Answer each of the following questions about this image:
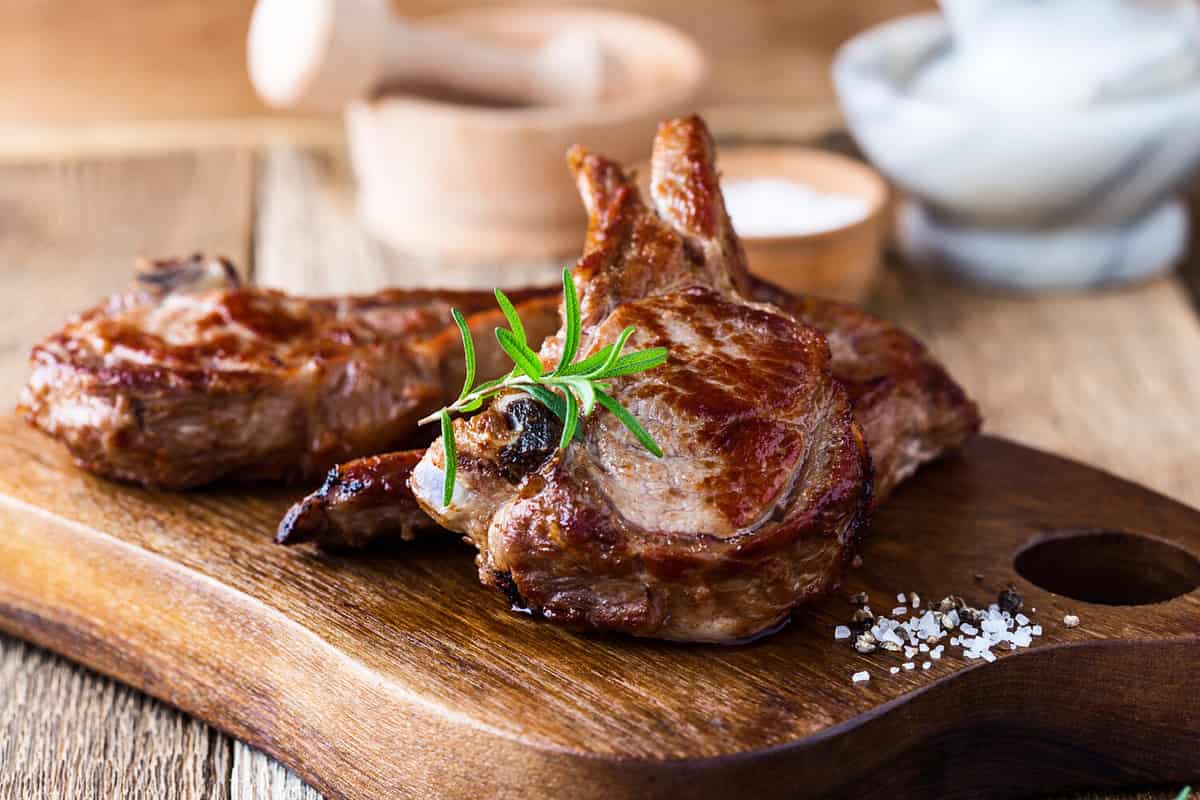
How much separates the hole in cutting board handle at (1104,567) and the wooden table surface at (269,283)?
0.34 m

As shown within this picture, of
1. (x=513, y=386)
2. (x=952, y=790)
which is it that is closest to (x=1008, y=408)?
(x=952, y=790)

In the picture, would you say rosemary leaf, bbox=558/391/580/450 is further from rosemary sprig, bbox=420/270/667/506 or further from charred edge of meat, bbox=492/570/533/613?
charred edge of meat, bbox=492/570/533/613

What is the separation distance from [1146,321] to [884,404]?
1.75 metres

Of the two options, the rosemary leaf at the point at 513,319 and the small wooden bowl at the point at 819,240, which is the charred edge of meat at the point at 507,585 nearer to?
the rosemary leaf at the point at 513,319

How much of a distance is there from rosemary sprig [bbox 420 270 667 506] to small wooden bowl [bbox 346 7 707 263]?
1.93 m

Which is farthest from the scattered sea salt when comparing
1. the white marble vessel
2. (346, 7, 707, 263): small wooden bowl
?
(346, 7, 707, 263): small wooden bowl

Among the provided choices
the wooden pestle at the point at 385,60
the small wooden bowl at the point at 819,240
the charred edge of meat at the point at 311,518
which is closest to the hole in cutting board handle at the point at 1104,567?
the charred edge of meat at the point at 311,518

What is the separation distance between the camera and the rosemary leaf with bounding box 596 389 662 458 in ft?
6.21

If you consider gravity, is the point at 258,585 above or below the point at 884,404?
below

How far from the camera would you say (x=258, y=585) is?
7.03 feet

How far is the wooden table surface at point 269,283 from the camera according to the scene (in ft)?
7.14

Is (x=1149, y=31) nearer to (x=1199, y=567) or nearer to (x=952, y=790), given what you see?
(x=1199, y=567)

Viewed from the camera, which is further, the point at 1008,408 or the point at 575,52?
the point at 575,52

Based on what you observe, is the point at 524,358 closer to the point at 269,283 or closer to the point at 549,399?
the point at 549,399
